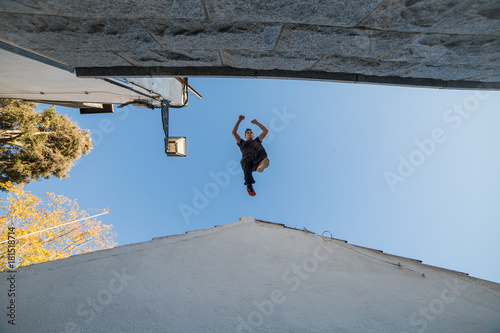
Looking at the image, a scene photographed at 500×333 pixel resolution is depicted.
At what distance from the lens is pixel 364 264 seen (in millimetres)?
3742

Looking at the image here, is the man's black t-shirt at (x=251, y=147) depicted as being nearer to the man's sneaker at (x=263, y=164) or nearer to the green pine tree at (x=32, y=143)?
the man's sneaker at (x=263, y=164)

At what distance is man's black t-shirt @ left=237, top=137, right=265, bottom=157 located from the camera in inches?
233

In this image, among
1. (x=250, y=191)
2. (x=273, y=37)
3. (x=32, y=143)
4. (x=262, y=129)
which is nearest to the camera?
(x=273, y=37)

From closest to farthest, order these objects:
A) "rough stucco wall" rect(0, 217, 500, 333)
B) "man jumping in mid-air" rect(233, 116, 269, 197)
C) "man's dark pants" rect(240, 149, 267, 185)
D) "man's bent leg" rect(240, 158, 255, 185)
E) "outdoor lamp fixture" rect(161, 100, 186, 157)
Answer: "rough stucco wall" rect(0, 217, 500, 333)
"man jumping in mid-air" rect(233, 116, 269, 197)
"man's dark pants" rect(240, 149, 267, 185)
"man's bent leg" rect(240, 158, 255, 185)
"outdoor lamp fixture" rect(161, 100, 186, 157)

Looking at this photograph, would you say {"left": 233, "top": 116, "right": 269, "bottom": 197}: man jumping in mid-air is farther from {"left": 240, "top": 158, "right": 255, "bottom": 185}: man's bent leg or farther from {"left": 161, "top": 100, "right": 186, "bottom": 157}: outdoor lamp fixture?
{"left": 161, "top": 100, "right": 186, "bottom": 157}: outdoor lamp fixture

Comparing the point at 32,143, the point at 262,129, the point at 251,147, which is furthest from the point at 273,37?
the point at 32,143

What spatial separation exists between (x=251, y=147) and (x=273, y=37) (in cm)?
416

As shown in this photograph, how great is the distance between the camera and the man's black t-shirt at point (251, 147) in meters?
5.93

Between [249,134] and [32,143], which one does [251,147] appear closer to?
[249,134]

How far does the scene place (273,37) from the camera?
1.91 meters

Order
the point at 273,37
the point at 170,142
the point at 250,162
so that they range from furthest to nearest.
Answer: the point at 170,142 → the point at 250,162 → the point at 273,37

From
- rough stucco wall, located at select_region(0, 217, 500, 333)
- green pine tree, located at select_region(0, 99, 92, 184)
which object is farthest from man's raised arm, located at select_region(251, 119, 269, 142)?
green pine tree, located at select_region(0, 99, 92, 184)

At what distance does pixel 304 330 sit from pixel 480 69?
3.63m

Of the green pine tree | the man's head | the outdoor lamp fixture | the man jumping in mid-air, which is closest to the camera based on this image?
the man jumping in mid-air
